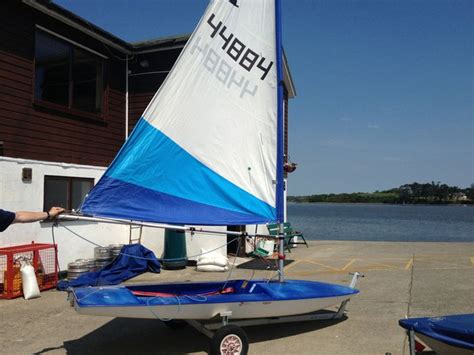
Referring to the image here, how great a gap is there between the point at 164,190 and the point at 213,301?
1.47 metres

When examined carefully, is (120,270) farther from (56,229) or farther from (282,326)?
(282,326)

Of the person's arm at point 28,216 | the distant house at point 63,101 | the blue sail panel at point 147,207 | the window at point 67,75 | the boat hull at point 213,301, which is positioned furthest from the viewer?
the window at point 67,75

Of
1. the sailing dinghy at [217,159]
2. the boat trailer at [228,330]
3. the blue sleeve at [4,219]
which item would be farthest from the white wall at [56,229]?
the blue sleeve at [4,219]

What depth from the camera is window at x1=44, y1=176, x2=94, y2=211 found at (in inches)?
414

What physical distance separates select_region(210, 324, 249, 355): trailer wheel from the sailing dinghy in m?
0.05

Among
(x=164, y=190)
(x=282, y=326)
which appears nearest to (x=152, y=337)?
(x=282, y=326)

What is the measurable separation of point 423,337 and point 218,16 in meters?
4.50

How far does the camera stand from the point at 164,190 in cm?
588

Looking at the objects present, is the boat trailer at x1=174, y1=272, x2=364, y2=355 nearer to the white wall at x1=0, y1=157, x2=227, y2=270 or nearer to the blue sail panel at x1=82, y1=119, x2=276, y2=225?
the blue sail panel at x1=82, y1=119, x2=276, y2=225

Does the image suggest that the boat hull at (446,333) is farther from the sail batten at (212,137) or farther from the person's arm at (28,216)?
the person's arm at (28,216)

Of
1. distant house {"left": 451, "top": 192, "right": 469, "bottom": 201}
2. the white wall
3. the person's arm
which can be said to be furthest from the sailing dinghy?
distant house {"left": 451, "top": 192, "right": 469, "bottom": 201}

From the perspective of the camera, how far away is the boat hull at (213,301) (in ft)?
16.5

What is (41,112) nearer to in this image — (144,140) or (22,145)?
(22,145)

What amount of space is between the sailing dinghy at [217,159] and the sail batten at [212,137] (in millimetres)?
13
